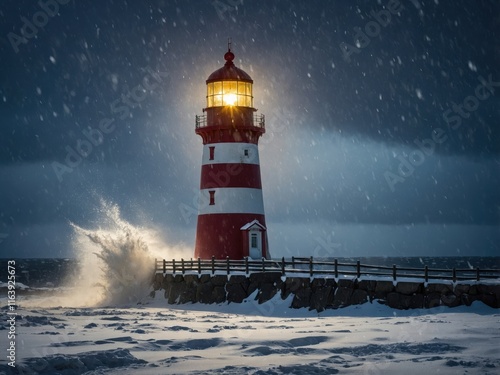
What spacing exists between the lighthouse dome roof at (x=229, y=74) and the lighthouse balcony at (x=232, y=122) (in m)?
1.72

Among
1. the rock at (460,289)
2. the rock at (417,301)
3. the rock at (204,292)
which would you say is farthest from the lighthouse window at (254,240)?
the rock at (460,289)

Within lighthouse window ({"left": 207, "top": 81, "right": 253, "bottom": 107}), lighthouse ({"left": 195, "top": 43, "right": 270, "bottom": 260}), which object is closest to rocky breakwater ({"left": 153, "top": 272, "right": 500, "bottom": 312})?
lighthouse ({"left": 195, "top": 43, "right": 270, "bottom": 260})

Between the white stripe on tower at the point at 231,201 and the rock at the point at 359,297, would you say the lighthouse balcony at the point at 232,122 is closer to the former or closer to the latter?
the white stripe on tower at the point at 231,201

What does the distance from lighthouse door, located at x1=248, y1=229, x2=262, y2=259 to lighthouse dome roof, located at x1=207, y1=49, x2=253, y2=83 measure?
22.5 ft

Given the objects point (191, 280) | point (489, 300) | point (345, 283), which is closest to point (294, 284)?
point (345, 283)

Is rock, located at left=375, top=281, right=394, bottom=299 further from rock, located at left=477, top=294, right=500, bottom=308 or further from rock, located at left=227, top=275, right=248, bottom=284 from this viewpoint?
rock, located at left=227, top=275, right=248, bottom=284

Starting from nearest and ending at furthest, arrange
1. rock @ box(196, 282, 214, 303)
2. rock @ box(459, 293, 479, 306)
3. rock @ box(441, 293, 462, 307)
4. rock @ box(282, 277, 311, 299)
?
rock @ box(459, 293, 479, 306), rock @ box(441, 293, 462, 307), rock @ box(282, 277, 311, 299), rock @ box(196, 282, 214, 303)

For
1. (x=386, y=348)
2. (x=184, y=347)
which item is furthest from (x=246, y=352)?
(x=386, y=348)

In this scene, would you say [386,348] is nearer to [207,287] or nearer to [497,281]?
[497,281]

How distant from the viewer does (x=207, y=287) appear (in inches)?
1167

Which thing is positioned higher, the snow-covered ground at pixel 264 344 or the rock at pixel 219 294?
the rock at pixel 219 294

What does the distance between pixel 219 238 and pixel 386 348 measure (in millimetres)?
18418

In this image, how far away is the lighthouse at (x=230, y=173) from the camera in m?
32.5

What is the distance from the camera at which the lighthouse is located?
107 ft
